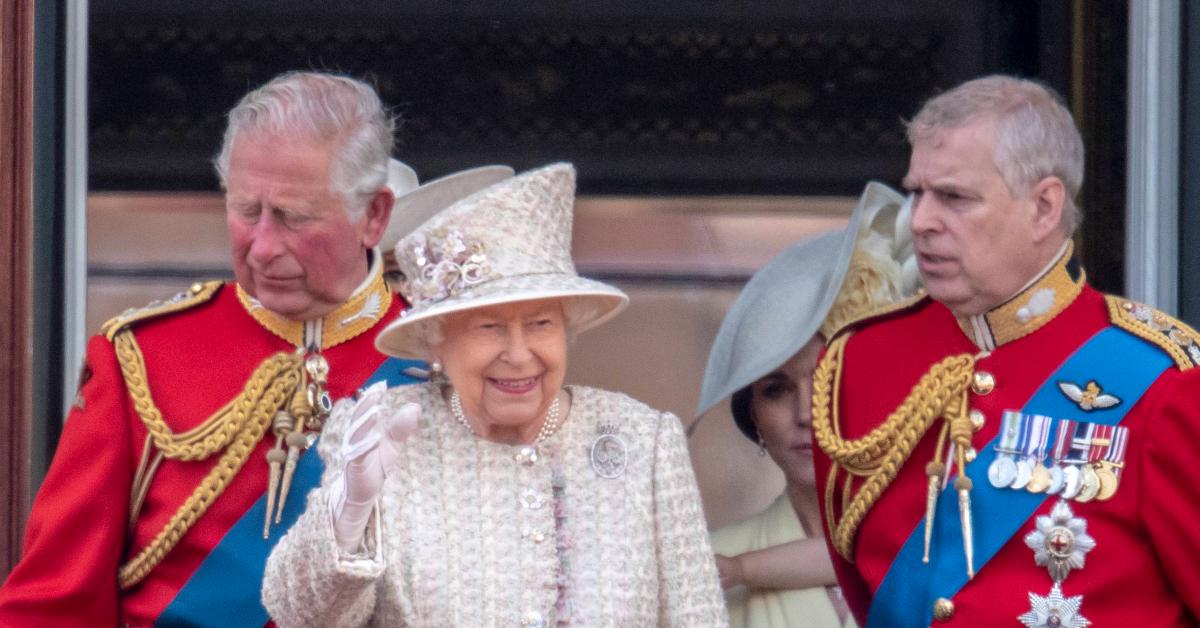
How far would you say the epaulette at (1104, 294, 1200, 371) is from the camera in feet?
10.4

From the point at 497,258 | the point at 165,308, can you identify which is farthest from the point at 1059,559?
the point at 165,308

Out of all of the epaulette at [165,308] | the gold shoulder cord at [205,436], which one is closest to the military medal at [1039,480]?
the gold shoulder cord at [205,436]

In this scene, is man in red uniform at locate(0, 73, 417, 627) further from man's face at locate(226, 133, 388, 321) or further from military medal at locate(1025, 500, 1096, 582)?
military medal at locate(1025, 500, 1096, 582)

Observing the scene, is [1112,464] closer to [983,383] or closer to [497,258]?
[983,383]

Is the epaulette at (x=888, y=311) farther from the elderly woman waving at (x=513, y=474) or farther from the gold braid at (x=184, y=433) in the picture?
the gold braid at (x=184, y=433)

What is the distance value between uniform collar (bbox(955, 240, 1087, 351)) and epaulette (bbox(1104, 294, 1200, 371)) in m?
0.07

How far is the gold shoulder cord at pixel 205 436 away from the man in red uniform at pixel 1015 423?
0.80m

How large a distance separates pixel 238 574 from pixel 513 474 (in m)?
0.56

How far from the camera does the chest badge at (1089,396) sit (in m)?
3.15

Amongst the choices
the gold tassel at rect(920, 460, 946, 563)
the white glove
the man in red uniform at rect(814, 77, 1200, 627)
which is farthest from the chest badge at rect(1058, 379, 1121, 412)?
the white glove

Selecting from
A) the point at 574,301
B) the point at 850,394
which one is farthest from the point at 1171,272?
the point at 574,301

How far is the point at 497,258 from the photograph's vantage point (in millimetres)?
2869

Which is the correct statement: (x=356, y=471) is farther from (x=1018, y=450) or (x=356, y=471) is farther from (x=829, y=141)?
(x=829, y=141)

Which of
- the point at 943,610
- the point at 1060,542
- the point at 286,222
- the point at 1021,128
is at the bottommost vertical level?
the point at 943,610
